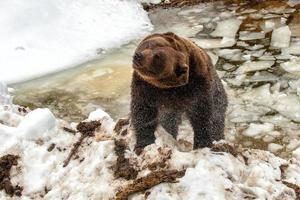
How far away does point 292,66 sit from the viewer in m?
6.10

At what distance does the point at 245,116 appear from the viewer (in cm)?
514

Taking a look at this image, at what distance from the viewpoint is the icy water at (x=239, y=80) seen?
495 centimetres

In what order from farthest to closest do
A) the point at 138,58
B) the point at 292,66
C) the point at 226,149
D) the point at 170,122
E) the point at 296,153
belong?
1. the point at 292,66
2. the point at 296,153
3. the point at 170,122
4. the point at 226,149
5. the point at 138,58

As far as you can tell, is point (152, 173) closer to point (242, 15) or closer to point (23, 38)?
point (23, 38)

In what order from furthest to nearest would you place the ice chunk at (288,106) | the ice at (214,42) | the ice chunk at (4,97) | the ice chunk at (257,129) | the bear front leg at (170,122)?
the ice at (214,42) < the ice chunk at (288,106) < the ice chunk at (257,129) < the ice chunk at (4,97) < the bear front leg at (170,122)

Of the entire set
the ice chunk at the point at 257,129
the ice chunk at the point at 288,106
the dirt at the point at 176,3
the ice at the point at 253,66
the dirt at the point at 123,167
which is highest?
the dirt at the point at 123,167

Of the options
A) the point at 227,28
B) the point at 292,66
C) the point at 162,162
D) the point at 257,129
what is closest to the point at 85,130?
the point at 162,162

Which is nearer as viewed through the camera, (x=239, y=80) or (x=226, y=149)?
(x=226, y=149)

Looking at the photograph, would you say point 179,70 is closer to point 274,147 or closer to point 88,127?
point 88,127

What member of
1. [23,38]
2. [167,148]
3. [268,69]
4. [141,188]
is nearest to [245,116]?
[268,69]

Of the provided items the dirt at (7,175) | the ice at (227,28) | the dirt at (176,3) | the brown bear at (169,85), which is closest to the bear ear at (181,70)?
the brown bear at (169,85)

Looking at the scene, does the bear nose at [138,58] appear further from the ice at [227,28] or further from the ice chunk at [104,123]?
the ice at [227,28]

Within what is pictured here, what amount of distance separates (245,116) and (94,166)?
8.15ft

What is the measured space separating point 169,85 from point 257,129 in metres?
2.34
